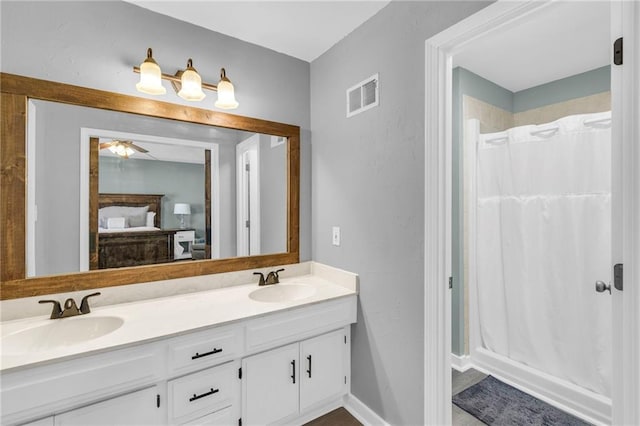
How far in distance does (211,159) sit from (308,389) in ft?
4.99

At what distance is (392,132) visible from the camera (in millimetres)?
1607

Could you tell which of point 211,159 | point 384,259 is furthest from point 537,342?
point 211,159

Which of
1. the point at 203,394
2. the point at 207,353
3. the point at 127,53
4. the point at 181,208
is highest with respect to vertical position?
the point at 127,53

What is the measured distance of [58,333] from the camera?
1.31 m

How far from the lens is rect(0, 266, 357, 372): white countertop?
106 centimetres

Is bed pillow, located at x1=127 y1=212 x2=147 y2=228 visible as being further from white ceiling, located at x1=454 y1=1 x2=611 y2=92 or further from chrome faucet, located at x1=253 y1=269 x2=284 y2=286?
white ceiling, located at x1=454 y1=1 x2=611 y2=92

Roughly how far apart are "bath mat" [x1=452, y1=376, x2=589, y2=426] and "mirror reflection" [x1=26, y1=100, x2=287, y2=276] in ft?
5.48

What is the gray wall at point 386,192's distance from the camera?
4.83ft

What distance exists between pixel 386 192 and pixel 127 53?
5.34ft

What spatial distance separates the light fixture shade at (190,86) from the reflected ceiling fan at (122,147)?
390 mm

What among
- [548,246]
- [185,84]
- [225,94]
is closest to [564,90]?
[548,246]

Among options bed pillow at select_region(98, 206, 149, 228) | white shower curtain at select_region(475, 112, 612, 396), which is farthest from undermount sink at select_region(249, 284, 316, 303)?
white shower curtain at select_region(475, 112, 612, 396)

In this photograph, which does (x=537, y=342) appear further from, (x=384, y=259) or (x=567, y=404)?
(x=384, y=259)

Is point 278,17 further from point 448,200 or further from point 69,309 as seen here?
point 69,309
